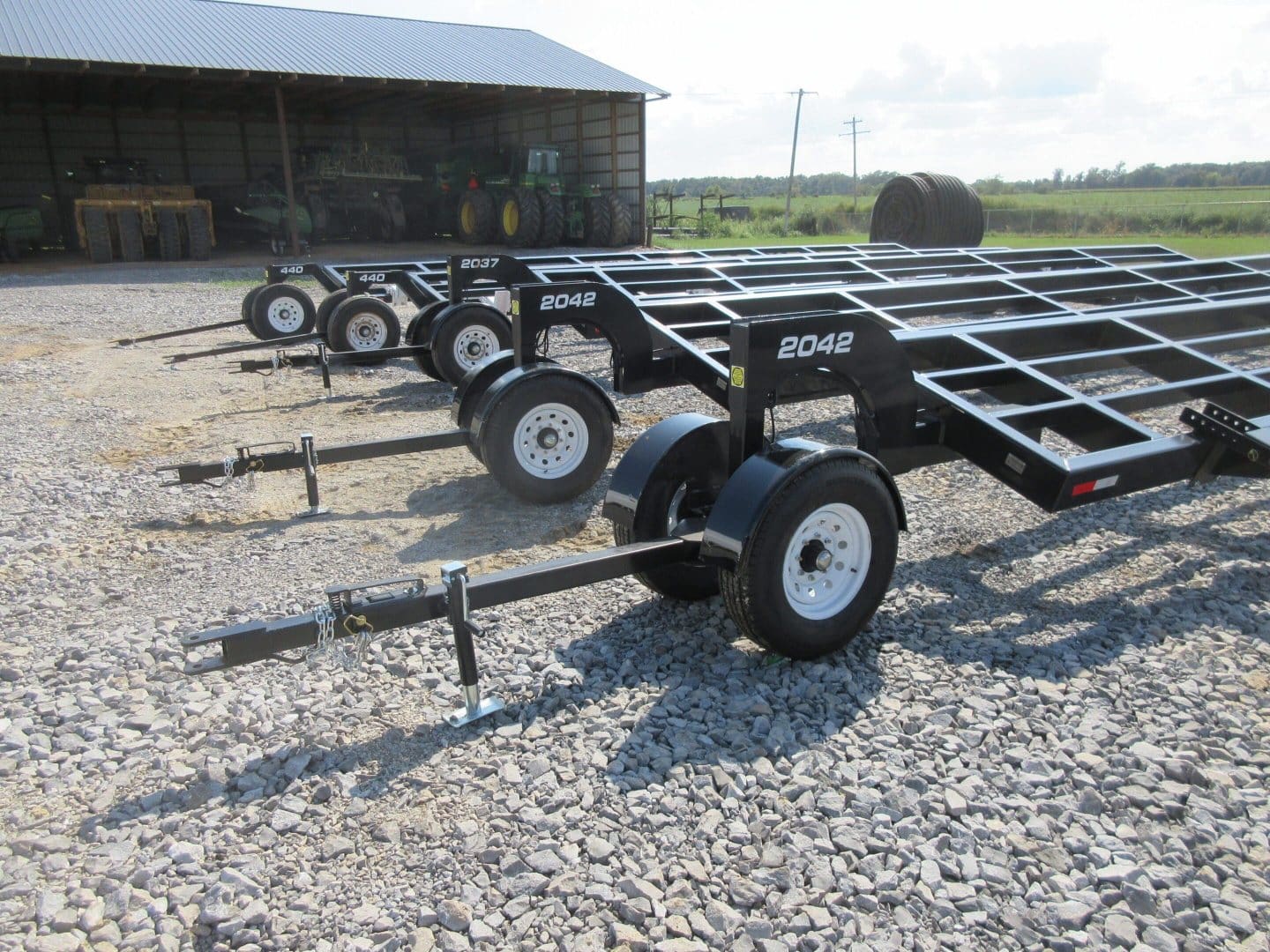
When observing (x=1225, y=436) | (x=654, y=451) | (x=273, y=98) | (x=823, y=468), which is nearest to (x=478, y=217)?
(x=273, y=98)

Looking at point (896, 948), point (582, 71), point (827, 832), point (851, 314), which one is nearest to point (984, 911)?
point (896, 948)

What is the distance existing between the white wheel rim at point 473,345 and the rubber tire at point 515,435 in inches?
107

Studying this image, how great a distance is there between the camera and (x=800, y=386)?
3.90 m

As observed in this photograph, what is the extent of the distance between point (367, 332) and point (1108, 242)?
24339 millimetres

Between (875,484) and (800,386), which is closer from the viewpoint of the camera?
(875,484)

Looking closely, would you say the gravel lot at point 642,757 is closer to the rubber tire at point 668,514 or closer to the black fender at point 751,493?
the rubber tire at point 668,514

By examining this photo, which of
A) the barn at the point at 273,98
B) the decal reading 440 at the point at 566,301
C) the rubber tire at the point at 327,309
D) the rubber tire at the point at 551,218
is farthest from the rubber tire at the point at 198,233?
the decal reading 440 at the point at 566,301

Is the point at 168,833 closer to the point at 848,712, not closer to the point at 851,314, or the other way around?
the point at 848,712

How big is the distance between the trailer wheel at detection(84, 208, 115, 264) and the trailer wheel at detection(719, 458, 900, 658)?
74.7ft

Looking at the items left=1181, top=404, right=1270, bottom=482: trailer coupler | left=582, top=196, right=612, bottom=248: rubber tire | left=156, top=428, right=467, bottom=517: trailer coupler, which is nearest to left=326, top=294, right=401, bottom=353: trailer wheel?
left=156, top=428, right=467, bottom=517: trailer coupler

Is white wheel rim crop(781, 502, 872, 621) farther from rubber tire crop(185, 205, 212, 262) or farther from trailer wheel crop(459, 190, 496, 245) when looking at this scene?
trailer wheel crop(459, 190, 496, 245)

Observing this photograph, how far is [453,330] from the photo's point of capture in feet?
25.1

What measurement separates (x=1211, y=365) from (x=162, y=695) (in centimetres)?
518

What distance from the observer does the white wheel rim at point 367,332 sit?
8945 millimetres
